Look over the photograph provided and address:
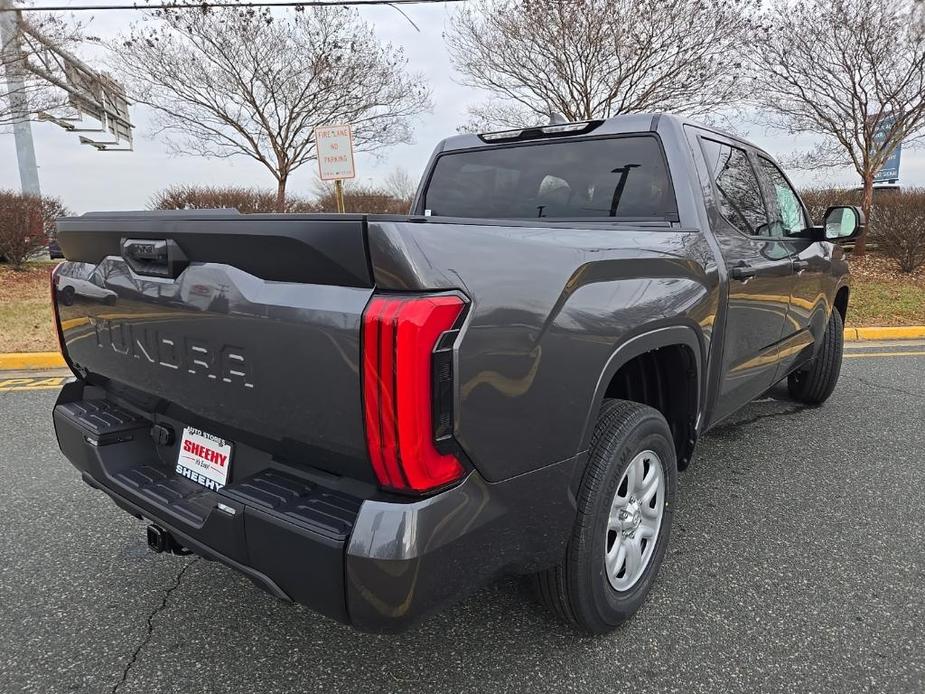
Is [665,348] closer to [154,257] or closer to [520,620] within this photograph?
[520,620]

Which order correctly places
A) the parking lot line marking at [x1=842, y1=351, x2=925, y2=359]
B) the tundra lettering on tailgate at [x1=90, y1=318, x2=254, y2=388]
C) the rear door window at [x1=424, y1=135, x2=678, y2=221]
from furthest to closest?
1. the parking lot line marking at [x1=842, y1=351, x2=925, y2=359]
2. the rear door window at [x1=424, y1=135, x2=678, y2=221]
3. the tundra lettering on tailgate at [x1=90, y1=318, x2=254, y2=388]

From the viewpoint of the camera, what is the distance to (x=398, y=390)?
138 cm

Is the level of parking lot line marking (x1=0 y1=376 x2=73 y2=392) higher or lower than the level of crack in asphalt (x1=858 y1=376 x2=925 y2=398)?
higher

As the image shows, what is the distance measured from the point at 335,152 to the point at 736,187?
5.04m

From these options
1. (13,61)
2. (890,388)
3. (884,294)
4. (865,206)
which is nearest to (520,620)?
(890,388)

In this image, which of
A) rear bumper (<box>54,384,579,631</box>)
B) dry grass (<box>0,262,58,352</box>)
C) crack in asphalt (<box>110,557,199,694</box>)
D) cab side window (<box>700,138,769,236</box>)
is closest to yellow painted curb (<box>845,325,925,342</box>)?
cab side window (<box>700,138,769,236</box>)

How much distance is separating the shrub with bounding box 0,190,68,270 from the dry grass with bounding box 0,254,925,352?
28 centimetres

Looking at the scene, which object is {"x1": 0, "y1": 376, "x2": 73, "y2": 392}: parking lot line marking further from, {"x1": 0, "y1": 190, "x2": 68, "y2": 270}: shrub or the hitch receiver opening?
{"x1": 0, "y1": 190, "x2": 68, "y2": 270}: shrub

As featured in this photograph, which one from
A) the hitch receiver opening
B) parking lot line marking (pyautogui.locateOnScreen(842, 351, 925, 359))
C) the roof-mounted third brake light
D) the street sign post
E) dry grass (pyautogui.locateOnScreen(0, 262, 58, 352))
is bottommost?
parking lot line marking (pyautogui.locateOnScreen(842, 351, 925, 359))

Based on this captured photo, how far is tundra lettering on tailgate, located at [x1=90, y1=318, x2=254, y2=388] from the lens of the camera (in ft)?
5.41

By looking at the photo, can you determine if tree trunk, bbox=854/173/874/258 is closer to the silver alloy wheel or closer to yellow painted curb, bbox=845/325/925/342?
yellow painted curb, bbox=845/325/925/342

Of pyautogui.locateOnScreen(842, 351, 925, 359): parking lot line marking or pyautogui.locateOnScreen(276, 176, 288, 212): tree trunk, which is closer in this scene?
pyautogui.locateOnScreen(842, 351, 925, 359): parking lot line marking

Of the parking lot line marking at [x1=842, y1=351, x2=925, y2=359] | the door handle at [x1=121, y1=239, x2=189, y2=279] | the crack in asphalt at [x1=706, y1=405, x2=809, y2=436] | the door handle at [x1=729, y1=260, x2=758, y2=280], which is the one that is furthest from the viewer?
the parking lot line marking at [x1=842, y1=351, x2=925, y2=359]

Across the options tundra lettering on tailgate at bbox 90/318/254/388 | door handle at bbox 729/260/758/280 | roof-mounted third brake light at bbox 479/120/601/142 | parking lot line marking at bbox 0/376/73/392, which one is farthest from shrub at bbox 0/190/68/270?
door handle at bbox 729/260/758/280
